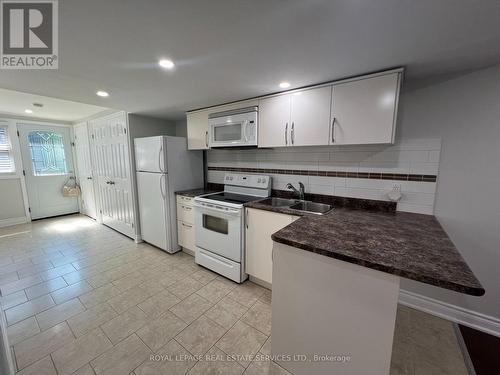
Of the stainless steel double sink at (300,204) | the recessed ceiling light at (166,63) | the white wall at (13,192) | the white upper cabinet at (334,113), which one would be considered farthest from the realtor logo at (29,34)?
the white wall at (13,192)

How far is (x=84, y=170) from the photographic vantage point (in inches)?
178

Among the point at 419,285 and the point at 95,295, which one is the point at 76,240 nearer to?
the point at 95,295

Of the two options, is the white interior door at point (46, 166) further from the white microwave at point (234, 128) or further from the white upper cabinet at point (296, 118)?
the white upper cabinet at point (296, 118)

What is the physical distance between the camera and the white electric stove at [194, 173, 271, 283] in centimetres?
222

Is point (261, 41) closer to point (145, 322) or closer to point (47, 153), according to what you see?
point (145, 322)

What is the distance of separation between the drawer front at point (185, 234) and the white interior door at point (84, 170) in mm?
2720

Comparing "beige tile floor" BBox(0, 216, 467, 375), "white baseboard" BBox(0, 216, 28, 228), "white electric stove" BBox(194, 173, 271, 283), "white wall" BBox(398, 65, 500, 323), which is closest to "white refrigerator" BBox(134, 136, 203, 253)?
"beige tile floor" BBox(0, 216, 467, 375)

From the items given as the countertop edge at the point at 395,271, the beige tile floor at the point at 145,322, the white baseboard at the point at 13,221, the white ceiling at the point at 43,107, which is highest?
the white ceiling at the point at 43,107

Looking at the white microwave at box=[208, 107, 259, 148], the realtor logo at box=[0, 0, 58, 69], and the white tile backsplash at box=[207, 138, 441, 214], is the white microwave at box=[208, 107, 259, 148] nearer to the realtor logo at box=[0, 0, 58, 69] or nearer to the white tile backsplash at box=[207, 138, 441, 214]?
the white tile backsplash at box=[207, 138, 441, 214]

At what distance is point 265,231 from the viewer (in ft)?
6.73

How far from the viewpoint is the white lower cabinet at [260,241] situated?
201 cm

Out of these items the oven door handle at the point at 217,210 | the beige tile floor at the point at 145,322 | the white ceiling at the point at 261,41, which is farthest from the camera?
the oven door handle at the point at 217,210

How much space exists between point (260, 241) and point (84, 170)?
183 inches

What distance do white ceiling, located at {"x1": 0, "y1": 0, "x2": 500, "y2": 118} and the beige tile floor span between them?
2099 mm
